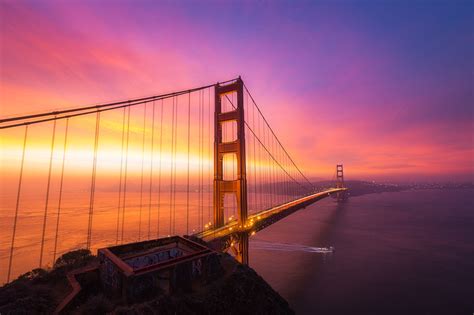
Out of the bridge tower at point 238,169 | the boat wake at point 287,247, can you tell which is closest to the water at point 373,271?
the boat wake at point 287,247

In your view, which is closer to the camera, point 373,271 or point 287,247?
point 373,271

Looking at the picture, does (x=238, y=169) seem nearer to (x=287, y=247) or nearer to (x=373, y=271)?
(x=373, y=271)

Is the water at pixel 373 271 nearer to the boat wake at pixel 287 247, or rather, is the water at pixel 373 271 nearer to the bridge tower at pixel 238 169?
the boat wake at pixel 287 247

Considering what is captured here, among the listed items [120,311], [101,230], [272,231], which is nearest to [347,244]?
[272,231]

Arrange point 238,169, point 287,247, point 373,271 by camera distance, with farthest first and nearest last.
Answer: point 287,247 < point 373,271 < point 238,169

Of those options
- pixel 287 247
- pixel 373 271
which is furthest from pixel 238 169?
Result: pixel 287 247

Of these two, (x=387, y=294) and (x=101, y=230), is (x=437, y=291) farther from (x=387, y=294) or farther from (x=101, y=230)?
(x=101, y=230)

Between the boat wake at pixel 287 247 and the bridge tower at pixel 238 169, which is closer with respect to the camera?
the bridge tower at pixel 238 169

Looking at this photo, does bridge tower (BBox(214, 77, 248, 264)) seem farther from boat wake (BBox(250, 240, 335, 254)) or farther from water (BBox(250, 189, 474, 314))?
boat wake (BBox(250, 240, 335, 254))

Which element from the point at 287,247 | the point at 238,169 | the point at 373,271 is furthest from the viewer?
the point at 287,247
